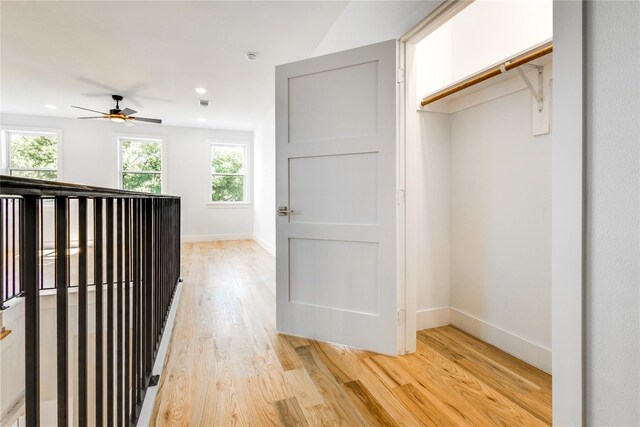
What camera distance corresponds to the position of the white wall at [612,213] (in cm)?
86

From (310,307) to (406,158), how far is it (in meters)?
1.21

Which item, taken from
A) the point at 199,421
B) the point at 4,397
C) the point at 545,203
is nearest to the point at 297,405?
the point at 199,421

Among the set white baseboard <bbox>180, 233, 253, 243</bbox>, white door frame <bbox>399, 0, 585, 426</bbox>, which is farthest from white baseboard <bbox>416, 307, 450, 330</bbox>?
white baseboard <bbox>180, 233, 253, 243</bbox>

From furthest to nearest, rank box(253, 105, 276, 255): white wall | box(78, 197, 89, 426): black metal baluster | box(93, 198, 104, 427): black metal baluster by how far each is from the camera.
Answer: box(253, 105, 276, 255): white wall → box(93, 198, 104, 427): black metal baluster → box(78, 197, 89, 426): black metal baluster

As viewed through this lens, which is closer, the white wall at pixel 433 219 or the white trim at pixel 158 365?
the white trim at pixel 158 365

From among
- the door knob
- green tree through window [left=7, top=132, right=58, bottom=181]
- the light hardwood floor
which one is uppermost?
green tree through window [left=7, top=132, right=58, bottom=181]

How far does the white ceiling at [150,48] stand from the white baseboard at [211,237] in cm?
296

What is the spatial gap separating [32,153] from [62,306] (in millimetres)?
7400

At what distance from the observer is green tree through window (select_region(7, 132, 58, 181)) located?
6.00m

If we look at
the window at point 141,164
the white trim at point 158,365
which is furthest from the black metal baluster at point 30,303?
the window at point 141,164

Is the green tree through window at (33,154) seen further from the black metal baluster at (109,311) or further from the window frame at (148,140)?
the black metal baluster at (109,311)

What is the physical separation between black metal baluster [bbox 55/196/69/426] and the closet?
5.65 feet

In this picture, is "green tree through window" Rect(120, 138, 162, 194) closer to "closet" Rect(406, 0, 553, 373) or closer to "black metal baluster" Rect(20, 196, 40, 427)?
"closet" Rect(406, 0, 553, 373)

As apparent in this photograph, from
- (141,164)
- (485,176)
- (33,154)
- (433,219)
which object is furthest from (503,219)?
(33,154)
